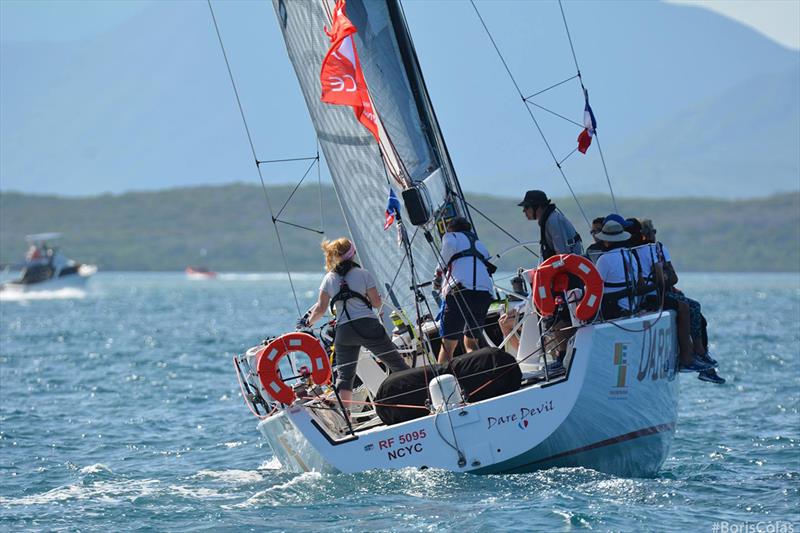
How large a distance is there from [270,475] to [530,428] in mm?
3023

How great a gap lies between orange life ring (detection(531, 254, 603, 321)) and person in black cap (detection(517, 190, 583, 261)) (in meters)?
0.88

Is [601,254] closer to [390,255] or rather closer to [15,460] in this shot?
[390,255]

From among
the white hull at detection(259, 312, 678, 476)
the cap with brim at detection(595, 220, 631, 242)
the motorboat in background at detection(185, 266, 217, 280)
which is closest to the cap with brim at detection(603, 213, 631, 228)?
the cap with brim at detection(595, 220, 631, 242)

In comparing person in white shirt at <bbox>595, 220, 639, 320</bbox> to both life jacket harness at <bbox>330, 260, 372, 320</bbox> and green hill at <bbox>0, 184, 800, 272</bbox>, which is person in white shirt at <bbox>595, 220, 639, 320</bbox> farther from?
green hill at <bbox>0, 184, 800, 272</bbox>

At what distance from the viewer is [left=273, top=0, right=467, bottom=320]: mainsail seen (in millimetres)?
13320

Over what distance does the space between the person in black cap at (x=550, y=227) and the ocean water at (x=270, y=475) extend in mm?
1986

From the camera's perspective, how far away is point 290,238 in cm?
16038

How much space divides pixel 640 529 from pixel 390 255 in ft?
19.3

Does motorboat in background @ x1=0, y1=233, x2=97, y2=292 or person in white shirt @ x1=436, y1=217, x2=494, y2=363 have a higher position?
motorboat in background @ x1=0, y1=233, x2=97, y2=292

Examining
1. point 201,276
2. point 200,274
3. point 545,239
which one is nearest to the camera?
point 545,239

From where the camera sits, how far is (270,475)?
12.1 metres

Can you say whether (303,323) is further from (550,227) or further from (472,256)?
(550,227)

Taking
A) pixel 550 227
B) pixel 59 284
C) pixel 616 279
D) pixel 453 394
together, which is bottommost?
pixel 453 394

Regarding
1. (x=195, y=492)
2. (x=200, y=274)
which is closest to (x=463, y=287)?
(x=195, y=492)
